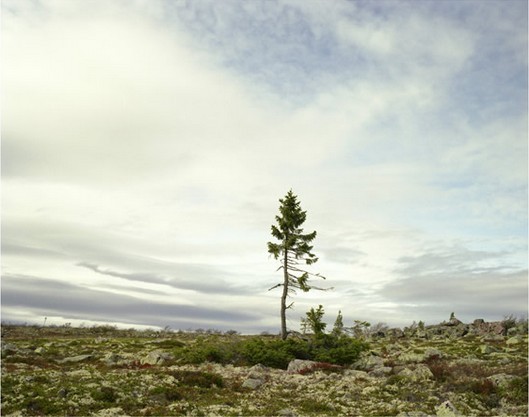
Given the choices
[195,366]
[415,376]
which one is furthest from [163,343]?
[415,376]

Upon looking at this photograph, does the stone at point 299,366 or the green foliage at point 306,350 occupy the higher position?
the green foliage at point 306,350

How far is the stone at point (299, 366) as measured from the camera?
33294mm

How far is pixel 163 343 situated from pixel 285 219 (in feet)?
87.5

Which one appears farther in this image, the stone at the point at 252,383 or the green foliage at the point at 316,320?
the green foliage at the point at 316,320

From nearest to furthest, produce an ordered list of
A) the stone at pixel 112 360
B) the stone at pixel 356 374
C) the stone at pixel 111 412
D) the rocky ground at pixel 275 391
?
the stone at pixel 111 412
the rocky ground at pixel 275 391
the stone at pixel 356 374
the stone at pixel 112 360

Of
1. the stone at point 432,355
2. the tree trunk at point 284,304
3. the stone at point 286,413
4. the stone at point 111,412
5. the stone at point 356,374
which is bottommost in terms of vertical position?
the stone at point 111,412

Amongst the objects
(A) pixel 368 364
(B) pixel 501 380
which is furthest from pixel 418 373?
(A) pixel 368 364

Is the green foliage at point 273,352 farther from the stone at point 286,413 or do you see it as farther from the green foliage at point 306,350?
the stone at point 286,413

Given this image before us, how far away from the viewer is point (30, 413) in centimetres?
1928

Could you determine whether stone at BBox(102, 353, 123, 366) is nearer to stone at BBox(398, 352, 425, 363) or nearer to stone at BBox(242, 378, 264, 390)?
stone at BBox(242, 378, 264, 390)

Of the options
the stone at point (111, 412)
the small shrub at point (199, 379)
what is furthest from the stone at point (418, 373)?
the stone at point (111, 412)

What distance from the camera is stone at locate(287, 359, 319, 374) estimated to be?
33294mm

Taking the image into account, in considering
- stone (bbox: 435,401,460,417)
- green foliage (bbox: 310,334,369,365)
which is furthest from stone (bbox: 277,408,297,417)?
green foliage (bbox: 310,334,369,365)

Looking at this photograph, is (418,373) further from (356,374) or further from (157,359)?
(157,359)
